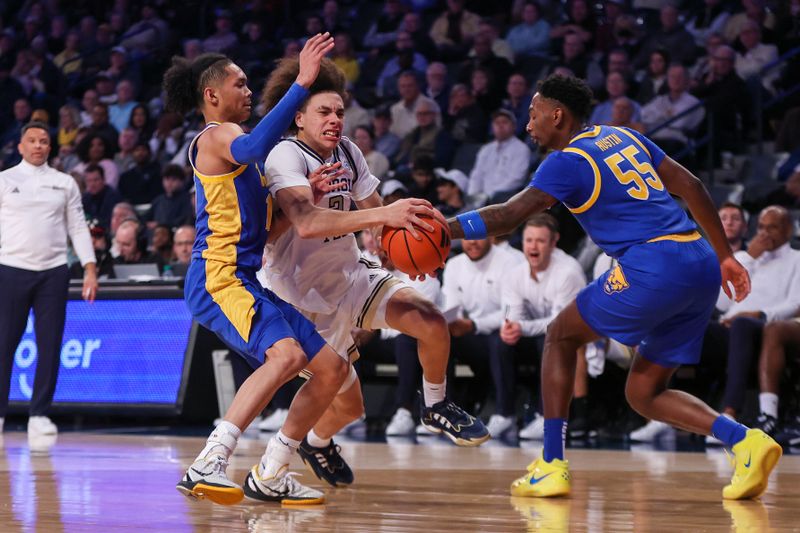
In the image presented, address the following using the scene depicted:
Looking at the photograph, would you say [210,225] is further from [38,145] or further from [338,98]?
[38,145]

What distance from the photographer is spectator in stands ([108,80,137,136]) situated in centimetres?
→ 1432

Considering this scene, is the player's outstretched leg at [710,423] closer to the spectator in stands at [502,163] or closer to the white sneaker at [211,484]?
the white sneaker at [211,484]

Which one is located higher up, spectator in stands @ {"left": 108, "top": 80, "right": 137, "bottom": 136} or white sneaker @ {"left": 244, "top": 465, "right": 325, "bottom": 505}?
spectator in stands @ {"left": 108, "top": 80, "right": 137, "bottom": 136}

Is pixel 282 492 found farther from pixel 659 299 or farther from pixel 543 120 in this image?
pixel 543 120

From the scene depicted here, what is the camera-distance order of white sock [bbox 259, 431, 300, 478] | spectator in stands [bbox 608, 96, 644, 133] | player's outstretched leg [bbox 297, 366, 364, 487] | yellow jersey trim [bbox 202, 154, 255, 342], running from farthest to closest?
spectator in stands [bbox 608, 96, 644, 133] < player's outstretched leg [bbox 297, 366, 364, 487] < white sock [bbox 259, 431, 300, 478] < yellow jersey trim [bbox 202, 154, 255, 342]

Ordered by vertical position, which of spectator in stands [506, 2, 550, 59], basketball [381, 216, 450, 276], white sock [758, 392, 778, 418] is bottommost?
white sock [758, 392, 778, 418]

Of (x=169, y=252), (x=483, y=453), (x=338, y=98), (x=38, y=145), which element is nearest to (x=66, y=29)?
(x=169, y=252)

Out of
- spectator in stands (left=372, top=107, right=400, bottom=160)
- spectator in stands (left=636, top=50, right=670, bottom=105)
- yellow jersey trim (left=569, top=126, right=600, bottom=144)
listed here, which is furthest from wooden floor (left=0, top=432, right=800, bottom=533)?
spectator in stands (left=372, top=107, right=400, bottom=160)

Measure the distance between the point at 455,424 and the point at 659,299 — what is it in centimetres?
100

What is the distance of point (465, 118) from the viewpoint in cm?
1148

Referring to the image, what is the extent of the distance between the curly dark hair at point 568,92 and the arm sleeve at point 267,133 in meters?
1.25

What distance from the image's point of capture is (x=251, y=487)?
4609 mm

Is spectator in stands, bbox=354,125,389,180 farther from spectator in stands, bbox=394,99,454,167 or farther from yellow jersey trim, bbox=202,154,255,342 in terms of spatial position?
yellow jersey trim, bbox=202,154,255,342

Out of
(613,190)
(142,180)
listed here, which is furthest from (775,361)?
(142,180)
